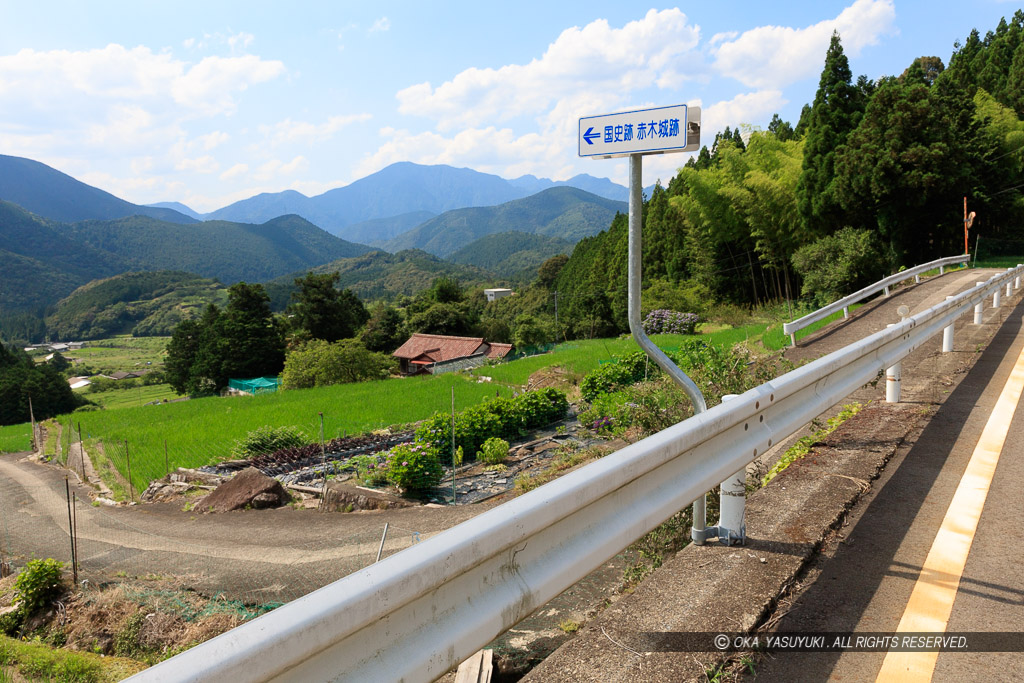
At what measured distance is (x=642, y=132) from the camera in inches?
121

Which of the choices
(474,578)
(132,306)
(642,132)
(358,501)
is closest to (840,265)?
(358,501)

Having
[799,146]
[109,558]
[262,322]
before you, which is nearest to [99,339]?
[262,322]

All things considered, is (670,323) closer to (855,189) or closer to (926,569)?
(855,189)

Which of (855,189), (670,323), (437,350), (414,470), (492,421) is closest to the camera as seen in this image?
(414,470)

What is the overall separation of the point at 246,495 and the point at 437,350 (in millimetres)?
42612

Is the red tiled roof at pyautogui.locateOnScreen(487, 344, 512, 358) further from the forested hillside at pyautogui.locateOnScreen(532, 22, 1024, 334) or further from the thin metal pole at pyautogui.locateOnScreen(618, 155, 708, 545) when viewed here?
the thin metal pole at pyautogui.locateOnScreen(618, 155, 708, 545)

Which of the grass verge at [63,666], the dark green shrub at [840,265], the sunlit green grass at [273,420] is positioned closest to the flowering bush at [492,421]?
the sunlit green grass at [273,420]

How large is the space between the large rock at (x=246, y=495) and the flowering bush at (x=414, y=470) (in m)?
1.70

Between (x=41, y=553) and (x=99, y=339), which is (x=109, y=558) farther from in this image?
(x=99, y=339)

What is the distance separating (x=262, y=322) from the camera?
62.8 m

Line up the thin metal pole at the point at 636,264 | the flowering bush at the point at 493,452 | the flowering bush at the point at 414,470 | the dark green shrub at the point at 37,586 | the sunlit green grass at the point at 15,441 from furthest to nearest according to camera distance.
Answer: the sunlit green grass at the point at 15,441, the flowering bush at the point at 493,452, the flowering bush at the point at 414,470, the dark green shrub at the point at 37,586, the thin metal pole at the point at 636,264

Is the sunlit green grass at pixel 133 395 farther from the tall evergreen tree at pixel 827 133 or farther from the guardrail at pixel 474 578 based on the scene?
the guardrail at pixel 474 578

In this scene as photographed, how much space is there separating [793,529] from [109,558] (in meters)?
8.86

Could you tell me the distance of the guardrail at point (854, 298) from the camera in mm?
13037
